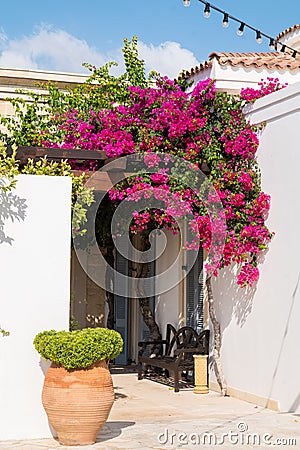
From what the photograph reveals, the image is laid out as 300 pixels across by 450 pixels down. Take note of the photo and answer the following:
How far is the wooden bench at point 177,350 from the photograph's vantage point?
10.7 metres

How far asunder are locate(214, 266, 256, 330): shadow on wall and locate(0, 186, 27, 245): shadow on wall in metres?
3.79

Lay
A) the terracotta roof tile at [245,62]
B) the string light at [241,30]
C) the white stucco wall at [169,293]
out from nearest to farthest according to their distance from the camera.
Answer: the string light at [241,30] < the terracotta roof tile at [245,62] < the white stucco wall at [169,293]

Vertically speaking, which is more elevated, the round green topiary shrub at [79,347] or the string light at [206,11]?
the string light at [206,11]

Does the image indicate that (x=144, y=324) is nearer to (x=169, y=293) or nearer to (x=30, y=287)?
(x=169, y=293)

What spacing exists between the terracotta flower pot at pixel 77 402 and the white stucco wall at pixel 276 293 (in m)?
2.89

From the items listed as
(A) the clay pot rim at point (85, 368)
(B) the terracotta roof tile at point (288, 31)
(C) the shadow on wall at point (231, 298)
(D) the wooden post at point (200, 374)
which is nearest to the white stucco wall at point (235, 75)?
(C) the shadow on wall at point (231, 298)

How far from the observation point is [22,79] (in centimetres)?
1466

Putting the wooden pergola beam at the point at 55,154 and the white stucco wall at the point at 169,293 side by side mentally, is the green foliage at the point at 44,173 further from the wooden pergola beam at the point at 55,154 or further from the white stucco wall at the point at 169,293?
the white stucco wall at the point at 169,293

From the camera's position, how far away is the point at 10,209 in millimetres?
7086

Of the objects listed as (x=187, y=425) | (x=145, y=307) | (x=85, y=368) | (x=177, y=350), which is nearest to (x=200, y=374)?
(x=177, y=350)

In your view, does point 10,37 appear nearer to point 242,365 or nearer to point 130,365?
point 130,365

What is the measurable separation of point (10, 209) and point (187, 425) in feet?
9.56

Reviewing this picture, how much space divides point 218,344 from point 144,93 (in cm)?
371

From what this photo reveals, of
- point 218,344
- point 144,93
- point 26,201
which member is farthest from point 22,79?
point 26,201
